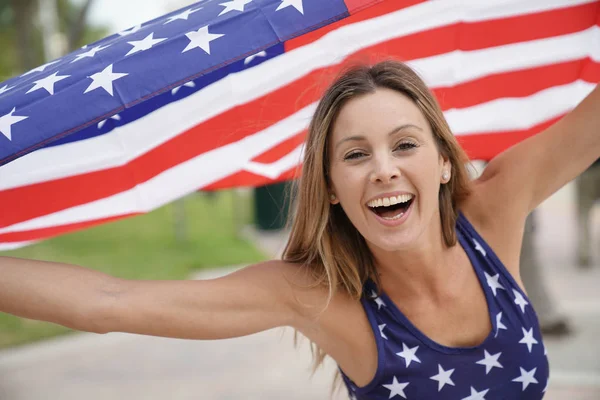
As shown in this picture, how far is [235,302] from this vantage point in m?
2.14

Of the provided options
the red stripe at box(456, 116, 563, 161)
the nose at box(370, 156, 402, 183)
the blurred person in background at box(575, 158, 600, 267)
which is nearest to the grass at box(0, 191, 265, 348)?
the blurred person in background at box(575, 158, 600, 267)

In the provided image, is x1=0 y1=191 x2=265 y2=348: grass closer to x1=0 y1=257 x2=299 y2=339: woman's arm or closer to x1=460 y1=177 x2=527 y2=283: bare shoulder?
x1=0 y1=257 x2=299 y2=339: woman's arm

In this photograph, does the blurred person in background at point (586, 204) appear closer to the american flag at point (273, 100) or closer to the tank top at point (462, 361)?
the american flag at point (273, 100)

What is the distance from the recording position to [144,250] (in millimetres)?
10461

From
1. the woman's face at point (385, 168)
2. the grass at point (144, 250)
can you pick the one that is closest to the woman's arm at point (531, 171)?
the woman's face at point (385, 168)

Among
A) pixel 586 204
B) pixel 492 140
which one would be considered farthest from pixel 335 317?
pixel 586 204

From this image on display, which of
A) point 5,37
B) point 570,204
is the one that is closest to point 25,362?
point 570,204

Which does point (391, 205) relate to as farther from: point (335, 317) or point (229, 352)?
point (229, 352)

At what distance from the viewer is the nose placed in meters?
2.05

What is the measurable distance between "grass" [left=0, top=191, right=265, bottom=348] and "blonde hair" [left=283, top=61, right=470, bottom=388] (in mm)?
4767

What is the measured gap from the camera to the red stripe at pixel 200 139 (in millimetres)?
2543

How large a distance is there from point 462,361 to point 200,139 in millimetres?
1257

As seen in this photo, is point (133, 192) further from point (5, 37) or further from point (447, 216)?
point (5, 37)

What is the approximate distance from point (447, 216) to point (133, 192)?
1.18m
